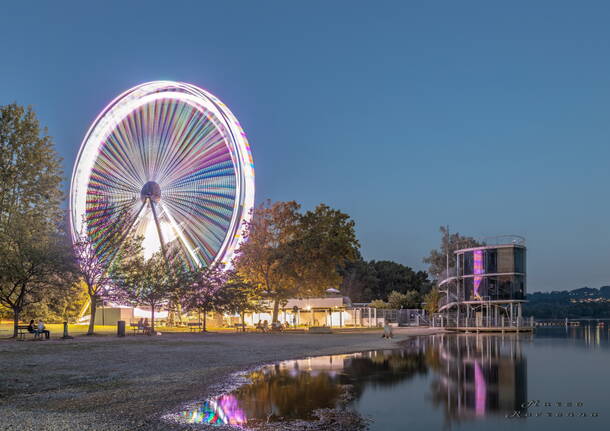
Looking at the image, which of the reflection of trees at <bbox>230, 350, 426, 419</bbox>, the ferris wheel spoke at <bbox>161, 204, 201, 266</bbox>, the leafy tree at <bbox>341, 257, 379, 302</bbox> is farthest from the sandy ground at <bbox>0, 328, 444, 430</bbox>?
the leafy tree at <bbox>341, 257, 379, 302</bbox>

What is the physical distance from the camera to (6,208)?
40.2m

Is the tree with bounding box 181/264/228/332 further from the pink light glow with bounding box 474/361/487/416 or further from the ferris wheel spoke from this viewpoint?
the pink light glow with bounding box 474/361/487/416

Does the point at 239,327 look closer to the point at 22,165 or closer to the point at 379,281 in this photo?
the point at 22,165

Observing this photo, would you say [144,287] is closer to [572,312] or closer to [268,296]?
[268,296]

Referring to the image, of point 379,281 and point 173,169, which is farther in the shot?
point 379,281

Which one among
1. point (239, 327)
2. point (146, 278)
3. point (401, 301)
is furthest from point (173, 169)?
point (401, 301)

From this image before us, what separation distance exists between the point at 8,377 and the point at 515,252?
48.1 m

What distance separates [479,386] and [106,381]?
8.53m

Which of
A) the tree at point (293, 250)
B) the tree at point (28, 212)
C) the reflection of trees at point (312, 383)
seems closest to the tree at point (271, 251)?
the tree at point (293, 250)

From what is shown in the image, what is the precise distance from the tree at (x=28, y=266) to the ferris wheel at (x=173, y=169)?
7187 millimetres

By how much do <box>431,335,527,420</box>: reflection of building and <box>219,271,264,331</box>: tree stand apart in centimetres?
2225

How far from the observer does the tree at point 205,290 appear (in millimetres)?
40969

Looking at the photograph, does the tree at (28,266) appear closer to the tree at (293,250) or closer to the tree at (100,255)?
the tree at (100,255)

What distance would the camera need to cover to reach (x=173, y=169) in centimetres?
4028
